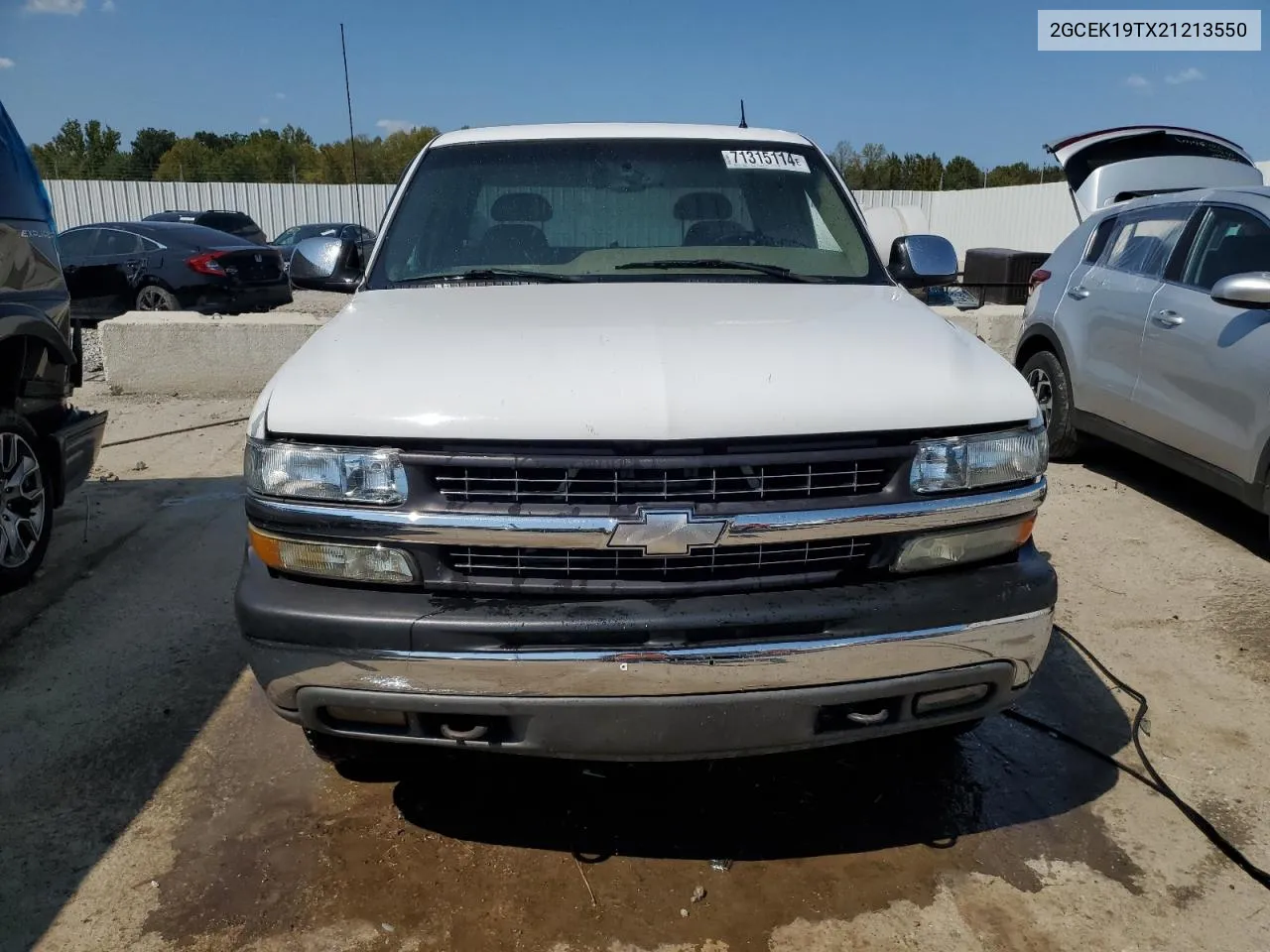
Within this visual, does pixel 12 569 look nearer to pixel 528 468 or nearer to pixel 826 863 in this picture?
pixel 528 468

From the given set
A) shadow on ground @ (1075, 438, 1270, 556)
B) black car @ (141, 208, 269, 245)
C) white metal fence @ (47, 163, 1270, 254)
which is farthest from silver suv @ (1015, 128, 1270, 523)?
white metal fence @ (47, 163, 1270, 254)

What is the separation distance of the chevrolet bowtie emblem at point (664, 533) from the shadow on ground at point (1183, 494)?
159 inches

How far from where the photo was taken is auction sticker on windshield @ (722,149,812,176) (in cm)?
363

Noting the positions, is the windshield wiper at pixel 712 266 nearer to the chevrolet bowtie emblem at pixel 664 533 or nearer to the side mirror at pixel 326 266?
the side mirror at pixel 326 266

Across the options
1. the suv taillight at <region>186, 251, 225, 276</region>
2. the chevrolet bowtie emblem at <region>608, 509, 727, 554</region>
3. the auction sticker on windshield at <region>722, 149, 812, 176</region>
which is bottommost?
the chevrolet bowtie emblem at <region>608, 509, 727, 554</region>

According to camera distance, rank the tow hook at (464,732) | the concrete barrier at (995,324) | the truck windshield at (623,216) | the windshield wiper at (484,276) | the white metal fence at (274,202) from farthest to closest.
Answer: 1. the white metal fence at (274,202)
2. the concrete barrier at (995,324)
3. the truck windshield at (623,216)
4. the windshield wiper at (484,276)
5. the tow hook at (464,732)

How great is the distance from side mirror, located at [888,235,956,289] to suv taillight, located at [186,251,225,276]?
9.66 m

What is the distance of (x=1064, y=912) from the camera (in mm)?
2359

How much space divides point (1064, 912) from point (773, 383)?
1.50 m

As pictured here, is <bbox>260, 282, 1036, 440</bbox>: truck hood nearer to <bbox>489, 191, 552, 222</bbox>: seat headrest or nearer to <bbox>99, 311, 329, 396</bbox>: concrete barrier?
<bbox>489, 191, 552, 222</bbox>: seat headrest

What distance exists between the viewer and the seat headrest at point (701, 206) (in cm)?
350

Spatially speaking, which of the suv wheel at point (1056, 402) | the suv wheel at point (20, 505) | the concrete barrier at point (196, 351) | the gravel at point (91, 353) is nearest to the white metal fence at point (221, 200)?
the gravel at point (91, 353)

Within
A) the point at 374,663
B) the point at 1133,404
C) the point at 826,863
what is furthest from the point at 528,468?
the point at 1133,404

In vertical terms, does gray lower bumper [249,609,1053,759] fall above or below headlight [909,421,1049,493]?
below
